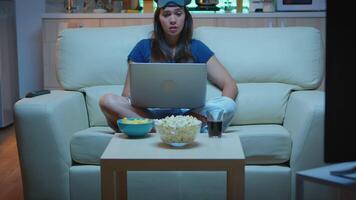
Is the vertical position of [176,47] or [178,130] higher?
[176,47]

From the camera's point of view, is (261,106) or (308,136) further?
(261,106)

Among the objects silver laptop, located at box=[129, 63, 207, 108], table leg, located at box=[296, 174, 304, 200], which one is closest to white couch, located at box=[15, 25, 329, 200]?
silver laptop, located at box=[129, 63, 207, 108]

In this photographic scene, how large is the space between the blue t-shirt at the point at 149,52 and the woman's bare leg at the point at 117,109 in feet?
1.22

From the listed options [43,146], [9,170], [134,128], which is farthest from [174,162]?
[9,170]

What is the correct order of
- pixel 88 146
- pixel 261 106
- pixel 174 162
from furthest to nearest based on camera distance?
pixel 261 106 < pixel 88 146 < pixel 174 162

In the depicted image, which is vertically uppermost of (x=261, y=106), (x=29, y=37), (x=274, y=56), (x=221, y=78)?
(x=29, y=37)

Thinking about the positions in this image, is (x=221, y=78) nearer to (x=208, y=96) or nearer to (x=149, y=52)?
(x=208, y=96)

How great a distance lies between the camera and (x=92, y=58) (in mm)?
2869

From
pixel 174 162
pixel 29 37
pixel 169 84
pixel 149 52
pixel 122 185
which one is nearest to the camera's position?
pixel 174 162

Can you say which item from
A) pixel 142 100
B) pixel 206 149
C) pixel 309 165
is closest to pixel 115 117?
pixel 142 100

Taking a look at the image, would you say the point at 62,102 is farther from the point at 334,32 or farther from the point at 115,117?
the point at 334,32

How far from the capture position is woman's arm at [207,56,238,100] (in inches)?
106

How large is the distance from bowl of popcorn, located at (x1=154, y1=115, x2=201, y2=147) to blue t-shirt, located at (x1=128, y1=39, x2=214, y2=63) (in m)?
0.92

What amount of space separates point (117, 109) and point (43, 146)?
0.37 meters
